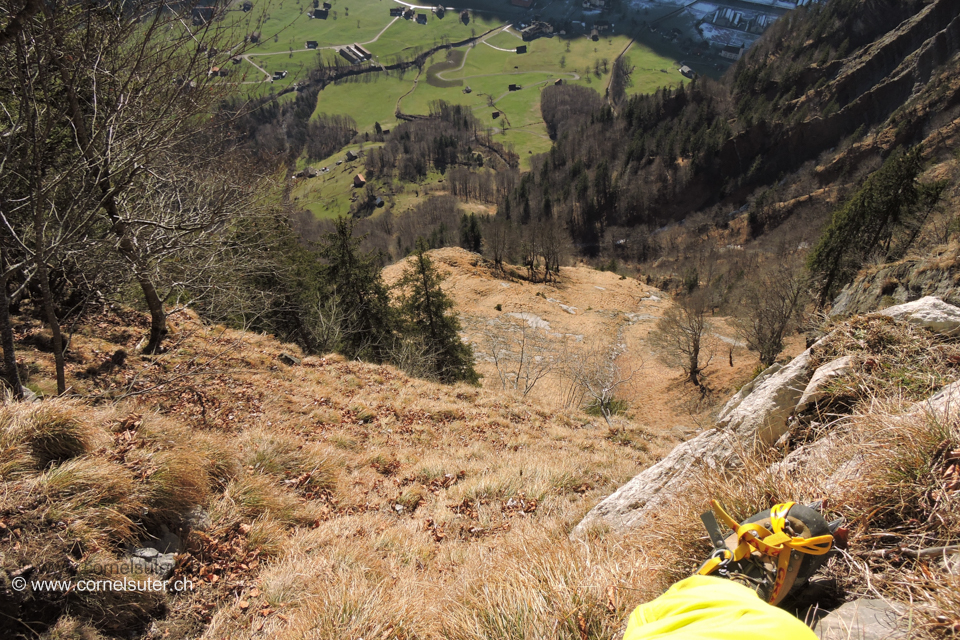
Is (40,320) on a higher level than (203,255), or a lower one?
lower

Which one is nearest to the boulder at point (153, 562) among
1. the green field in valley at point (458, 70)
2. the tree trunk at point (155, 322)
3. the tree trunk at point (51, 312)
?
the tree trunk at point (51, 312)

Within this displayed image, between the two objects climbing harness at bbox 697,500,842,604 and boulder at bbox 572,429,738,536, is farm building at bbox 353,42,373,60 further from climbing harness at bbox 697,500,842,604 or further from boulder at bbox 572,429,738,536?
climbing harness at bbox 697,500,842,604

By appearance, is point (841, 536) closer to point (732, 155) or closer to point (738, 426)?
point (738, 426)

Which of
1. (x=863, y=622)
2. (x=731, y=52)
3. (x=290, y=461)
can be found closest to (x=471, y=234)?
(x=290, y=461)

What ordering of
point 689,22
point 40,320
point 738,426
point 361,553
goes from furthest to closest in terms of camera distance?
point 689,22 → point 40,320 → point 738,426 → point 361,553

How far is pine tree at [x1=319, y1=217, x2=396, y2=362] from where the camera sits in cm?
1847

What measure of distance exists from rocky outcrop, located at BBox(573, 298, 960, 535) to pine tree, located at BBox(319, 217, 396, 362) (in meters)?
15.1

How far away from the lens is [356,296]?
1944 cm

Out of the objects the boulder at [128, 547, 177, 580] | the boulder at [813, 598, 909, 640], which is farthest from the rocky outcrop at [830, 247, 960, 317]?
the boulder at [128, 547, 177, 580]

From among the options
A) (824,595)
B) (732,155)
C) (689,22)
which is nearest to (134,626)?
(824,595)

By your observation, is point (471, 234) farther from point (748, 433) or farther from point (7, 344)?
point (748, 433)

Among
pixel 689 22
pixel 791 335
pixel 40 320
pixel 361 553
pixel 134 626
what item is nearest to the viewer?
pixel 134 626

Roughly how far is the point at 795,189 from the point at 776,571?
9186 centimetres

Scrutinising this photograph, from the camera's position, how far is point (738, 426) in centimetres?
427
